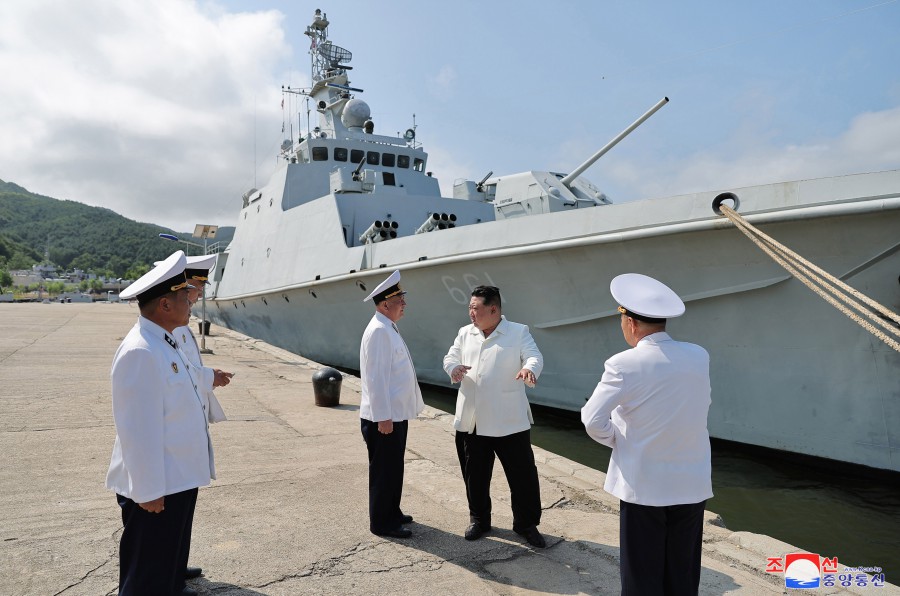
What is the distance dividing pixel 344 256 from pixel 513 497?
23.9 ft

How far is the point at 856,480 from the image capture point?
5.29 m

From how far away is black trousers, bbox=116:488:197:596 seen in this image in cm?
189

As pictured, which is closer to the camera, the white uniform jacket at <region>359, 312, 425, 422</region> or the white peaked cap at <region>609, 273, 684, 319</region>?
the white peaked cap at <region>609, 273, 684, 319</region>

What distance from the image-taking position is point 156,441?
74.1 inches

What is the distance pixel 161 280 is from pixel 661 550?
189cm

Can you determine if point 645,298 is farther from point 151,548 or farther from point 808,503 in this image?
point 808,503

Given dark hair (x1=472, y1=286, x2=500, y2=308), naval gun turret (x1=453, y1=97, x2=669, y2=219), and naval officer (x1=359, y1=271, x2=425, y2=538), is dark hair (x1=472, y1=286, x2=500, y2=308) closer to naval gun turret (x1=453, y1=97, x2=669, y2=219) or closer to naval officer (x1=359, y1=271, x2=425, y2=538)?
naval officer (x1=359, y1=271, x2=425, y2=538)

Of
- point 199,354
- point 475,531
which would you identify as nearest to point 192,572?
point 199,354

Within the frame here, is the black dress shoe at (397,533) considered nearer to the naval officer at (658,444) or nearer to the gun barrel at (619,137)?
the naval officer at (658,444)

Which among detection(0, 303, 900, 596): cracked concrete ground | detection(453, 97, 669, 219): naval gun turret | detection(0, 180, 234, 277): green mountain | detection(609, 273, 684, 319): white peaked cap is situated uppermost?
detection(0, 180, 234, 277): green mountain

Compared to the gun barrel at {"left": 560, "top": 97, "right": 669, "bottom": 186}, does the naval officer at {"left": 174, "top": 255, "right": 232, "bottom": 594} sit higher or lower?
lower

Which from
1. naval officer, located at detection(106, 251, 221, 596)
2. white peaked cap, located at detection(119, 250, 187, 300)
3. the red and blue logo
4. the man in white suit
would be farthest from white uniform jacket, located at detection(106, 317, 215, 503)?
the red and blue logo

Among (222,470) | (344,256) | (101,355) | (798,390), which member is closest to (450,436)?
(222,470)

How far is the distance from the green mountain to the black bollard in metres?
106
